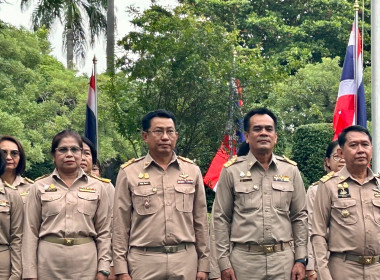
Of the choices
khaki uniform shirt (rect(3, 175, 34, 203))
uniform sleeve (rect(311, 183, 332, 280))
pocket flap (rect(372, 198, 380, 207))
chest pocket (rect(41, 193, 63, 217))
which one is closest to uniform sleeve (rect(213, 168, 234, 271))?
uniform sleeve (rect(311, 183, 332, 280))

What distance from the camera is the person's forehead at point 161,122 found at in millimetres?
6984

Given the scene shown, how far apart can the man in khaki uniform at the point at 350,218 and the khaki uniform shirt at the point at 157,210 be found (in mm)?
942

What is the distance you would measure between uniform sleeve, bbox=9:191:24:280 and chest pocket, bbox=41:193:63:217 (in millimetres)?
427

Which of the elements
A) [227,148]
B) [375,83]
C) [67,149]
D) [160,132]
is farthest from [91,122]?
[160,132]

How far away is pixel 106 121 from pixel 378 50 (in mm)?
14103

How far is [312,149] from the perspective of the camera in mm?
21750

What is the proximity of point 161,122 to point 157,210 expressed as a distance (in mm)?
718

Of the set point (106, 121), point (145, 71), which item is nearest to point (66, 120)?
point (106, 121)

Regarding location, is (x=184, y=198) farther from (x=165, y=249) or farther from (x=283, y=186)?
(x=283, y=186)

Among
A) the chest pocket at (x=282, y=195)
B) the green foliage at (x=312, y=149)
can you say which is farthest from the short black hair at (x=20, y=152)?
the green foliage at (x=312, y=149)

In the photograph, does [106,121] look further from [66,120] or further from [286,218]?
[286,218]

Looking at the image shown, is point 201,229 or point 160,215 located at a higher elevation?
point 160,215

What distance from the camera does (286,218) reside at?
7051mm

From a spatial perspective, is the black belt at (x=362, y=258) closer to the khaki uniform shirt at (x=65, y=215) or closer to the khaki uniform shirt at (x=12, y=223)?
the khaki uniform shirt at (x=65, y=215)
